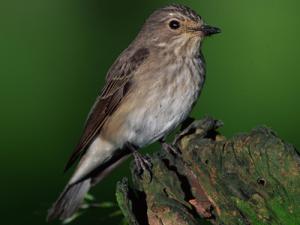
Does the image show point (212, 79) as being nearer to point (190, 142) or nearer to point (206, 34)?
point (206, 34)

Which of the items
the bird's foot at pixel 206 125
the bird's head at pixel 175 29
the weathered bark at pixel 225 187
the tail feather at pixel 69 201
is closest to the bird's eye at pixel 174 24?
the bird's head at pixel 175 29

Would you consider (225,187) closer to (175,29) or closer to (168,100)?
(168,100)

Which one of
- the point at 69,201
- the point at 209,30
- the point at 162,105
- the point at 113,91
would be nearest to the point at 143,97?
the point at 162,105

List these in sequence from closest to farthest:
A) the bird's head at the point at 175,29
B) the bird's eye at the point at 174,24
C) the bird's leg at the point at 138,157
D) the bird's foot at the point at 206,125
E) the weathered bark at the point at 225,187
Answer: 1. the weathered bark at the point at 225,187
2. the bird's foot at the point at 206,125
3. the bird's leg at the point at 138,157
4. the bird's head at the point at 175,29
5. the bird's eye at the point at 174,24

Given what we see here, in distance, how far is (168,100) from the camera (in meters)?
4.83

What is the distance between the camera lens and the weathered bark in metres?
2.89

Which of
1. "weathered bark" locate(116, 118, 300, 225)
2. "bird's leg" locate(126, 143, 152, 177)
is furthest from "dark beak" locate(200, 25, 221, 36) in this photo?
"weathered bark" locate(116, 118, 300, 225)

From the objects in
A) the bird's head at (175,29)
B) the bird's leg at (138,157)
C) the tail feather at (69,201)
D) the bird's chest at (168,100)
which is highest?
the bird's head at (175,29)

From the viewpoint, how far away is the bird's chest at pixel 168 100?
4.83m

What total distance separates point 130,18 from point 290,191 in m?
3.32

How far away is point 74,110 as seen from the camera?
5.10 m

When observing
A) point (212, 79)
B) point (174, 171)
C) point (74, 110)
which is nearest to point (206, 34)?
point (212, 79)

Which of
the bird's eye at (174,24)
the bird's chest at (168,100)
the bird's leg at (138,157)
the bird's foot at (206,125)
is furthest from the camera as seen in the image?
the bird's eye at (174,24)

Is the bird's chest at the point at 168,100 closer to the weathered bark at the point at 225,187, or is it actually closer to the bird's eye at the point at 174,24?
the bird's eye at the point at 174,24
